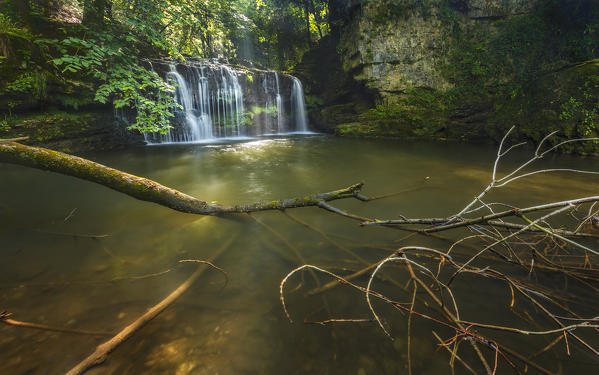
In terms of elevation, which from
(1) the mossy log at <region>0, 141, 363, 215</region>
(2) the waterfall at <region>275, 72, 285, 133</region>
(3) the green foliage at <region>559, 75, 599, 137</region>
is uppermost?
(2) the waterfall at <region>275, 72, 285, 133</region>

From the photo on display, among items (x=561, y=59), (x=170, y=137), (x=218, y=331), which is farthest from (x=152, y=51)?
(x=561, y=59)

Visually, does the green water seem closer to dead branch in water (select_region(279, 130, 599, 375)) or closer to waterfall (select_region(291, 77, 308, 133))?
dead branch in water (select_region(279, 130, 599, 375))

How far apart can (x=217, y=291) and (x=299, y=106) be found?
638 inches

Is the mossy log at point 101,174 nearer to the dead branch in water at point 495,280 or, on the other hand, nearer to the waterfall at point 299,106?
the dead branch in water at point 495,280

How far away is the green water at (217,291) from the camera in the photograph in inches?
47.7

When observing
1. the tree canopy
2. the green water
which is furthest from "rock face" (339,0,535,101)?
the green water

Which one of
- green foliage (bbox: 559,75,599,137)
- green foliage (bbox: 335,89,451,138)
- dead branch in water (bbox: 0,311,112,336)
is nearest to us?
dead branch in water (bbox: 0,311,112,336)

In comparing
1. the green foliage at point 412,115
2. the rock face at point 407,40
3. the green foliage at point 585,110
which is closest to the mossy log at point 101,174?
the green foliage at point 585,110

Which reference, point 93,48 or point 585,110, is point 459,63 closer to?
point 585,110

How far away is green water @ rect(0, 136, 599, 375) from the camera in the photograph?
121 centimetres

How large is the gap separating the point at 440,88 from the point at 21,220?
48.6 ft

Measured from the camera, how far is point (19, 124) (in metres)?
6.40

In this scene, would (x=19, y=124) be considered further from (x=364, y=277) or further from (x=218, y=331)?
(x=364, y=277)

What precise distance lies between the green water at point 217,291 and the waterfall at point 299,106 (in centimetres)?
1370
